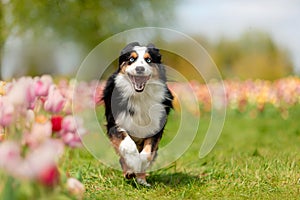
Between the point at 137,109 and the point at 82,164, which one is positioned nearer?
the point at 137,109

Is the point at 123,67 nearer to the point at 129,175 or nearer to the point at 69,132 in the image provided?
the point at 129,175

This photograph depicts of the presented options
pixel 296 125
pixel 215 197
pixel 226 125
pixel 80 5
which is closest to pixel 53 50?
pixel 80 5

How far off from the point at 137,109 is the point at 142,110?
1.5 inches

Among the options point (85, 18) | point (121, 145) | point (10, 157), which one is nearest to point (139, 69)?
point (121, 145)

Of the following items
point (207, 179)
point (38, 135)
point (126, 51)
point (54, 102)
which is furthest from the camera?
point (207, 179)

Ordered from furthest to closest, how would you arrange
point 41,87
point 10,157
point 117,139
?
point 117,139 < point 41,87 < point 10,157

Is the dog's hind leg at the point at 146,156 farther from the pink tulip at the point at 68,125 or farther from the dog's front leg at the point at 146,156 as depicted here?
the pink tulip at the point at 68,125

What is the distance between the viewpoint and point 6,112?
2779 mm

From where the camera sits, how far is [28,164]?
2137mm

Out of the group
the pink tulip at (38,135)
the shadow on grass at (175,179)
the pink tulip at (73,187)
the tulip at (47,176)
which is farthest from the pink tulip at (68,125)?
the shadow on grass at (175,179)

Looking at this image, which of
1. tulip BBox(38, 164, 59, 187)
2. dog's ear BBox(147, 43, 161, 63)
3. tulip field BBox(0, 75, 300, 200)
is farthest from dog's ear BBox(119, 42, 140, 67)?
tulip BBox(38, 164, 59, 187)

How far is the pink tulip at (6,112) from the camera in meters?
2.74

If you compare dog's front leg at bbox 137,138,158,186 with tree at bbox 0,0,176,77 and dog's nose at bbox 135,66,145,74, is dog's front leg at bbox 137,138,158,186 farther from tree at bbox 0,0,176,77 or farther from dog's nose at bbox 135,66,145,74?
tree at bbox 0,0,176,77

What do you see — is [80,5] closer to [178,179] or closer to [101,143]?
[101,143]
